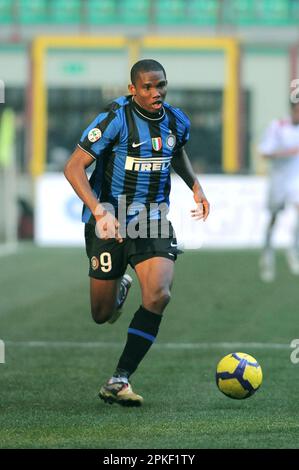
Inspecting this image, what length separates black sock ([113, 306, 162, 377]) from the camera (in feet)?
21.2

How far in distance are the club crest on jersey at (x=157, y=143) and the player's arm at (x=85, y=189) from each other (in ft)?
1.24

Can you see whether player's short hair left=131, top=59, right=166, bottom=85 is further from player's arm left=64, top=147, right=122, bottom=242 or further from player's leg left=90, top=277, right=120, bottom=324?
player's leg left=90, top=277, right=120, bottom=324

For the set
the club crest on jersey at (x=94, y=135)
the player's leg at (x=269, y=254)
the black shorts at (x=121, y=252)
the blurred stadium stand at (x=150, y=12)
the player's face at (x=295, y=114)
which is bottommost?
the player's leg at (x=269, y=254)

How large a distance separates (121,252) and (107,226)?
0.58m

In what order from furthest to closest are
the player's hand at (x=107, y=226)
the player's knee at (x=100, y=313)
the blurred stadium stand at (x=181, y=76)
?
1. the blurred stadium stand at (x=181, y=76)
2. the player's knee at (x=100, y=313)
3. the player's hand at (x=107, y=226)

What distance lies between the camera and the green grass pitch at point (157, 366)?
5383mm

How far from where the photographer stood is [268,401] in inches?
251

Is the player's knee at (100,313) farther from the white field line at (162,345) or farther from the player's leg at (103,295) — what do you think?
the white field line at (162,345)

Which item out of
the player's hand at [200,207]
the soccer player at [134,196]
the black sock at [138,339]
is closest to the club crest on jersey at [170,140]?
the soccer player at [134,196]

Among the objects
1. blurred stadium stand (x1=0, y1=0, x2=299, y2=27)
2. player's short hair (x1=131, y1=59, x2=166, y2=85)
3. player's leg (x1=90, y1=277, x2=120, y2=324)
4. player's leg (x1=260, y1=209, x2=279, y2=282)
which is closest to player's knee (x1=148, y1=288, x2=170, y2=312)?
player's leg (x1=90, y1=277, x2=120, y2=324)

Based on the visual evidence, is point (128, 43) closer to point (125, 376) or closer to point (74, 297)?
point (74, 297)

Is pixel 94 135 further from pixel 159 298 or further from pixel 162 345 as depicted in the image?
pixel 162 345

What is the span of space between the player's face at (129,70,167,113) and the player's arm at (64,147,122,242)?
43 centimetres
